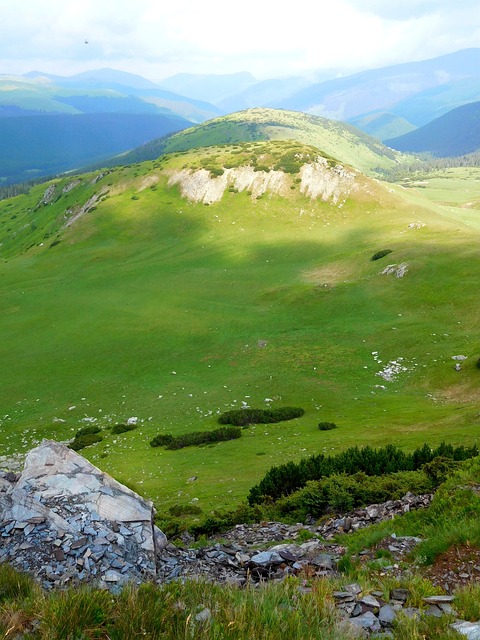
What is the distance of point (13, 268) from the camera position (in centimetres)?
9538

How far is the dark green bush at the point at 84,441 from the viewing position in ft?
104

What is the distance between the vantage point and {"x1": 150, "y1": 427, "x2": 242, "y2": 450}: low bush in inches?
1187

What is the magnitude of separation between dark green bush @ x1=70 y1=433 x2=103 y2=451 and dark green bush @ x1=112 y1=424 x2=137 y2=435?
4.38ft

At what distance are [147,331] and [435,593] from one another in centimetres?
5117

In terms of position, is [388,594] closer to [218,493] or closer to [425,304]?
[218,493]

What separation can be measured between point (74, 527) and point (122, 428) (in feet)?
74.0

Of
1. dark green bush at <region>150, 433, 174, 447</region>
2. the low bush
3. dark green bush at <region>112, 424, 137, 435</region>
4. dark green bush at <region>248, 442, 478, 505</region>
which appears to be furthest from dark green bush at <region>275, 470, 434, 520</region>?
dark green bush at <region>112, 424, 137, 435</region>

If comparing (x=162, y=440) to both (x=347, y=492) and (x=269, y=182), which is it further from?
(x=269, y=182)

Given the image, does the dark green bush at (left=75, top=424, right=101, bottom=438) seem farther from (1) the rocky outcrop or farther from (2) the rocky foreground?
(1) the rocky outcrop

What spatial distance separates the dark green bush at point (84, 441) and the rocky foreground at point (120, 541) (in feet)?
57.1

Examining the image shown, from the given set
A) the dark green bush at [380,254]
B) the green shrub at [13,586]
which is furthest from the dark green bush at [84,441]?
the dark green bush at [380,254]

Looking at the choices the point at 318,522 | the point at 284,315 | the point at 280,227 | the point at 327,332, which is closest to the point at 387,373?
the point at 327,332

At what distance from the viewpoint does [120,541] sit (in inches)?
466

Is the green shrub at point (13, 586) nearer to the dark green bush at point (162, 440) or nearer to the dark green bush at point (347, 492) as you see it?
the dark green bush at point (347, 492)
